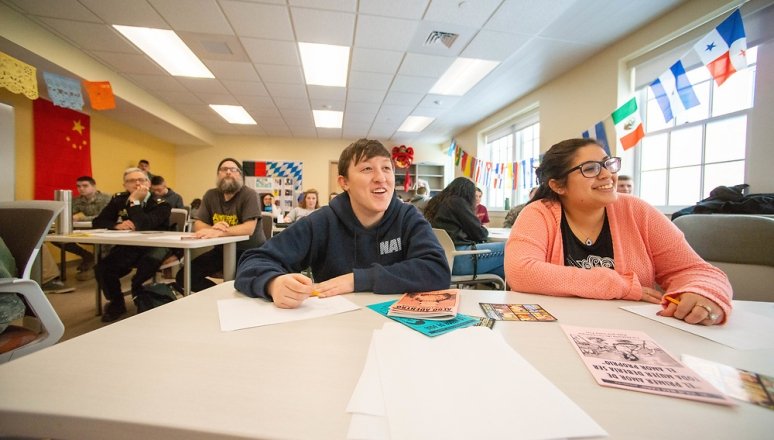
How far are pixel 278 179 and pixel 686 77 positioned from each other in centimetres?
718

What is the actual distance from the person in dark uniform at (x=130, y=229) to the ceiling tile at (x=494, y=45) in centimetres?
347

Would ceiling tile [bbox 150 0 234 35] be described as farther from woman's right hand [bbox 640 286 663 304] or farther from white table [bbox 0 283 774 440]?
woman's right hand [bbox 640 286 663 304]

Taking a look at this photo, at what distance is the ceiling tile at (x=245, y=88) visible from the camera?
4.30 meters

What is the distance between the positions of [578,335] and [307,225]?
0.87 m

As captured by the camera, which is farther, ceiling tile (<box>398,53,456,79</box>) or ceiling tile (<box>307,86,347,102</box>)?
ceiling tile (<box>307,86,347,102</box>)

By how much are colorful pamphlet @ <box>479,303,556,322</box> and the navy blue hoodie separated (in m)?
0.22

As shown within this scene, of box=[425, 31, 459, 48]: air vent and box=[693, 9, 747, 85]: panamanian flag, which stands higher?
box=[425, 31, 459, 48]: air vent

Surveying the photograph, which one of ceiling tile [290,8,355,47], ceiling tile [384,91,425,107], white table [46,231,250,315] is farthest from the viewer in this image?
ceiling tile [384,91,425,107]

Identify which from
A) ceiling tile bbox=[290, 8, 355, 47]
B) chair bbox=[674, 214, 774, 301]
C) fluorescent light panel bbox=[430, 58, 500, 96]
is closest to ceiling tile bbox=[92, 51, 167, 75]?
ceiling tile bbox=[290, 8, 355, 47]

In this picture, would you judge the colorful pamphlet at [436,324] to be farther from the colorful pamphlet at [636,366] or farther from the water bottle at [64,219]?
the water bottle at [64,219]

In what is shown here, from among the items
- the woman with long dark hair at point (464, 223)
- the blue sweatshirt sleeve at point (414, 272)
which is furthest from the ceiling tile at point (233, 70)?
the blue sweatshirt sleeve at point (414, 272)

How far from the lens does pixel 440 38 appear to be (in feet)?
10.5

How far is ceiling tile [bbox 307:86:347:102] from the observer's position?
14.7ft

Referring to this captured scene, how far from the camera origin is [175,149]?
282 inches
